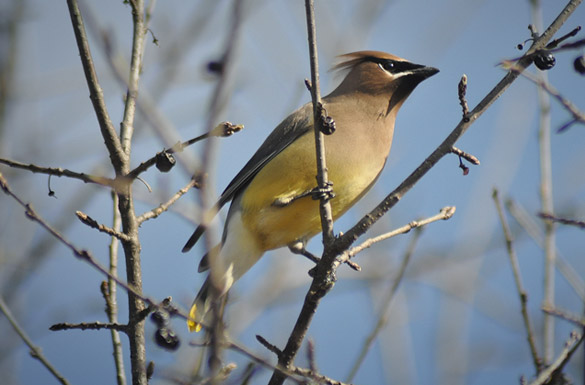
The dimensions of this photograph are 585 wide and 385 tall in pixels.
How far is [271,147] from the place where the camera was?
4.67 meters

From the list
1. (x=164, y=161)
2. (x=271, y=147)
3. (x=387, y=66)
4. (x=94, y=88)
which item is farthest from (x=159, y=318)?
(x=387, y=66)

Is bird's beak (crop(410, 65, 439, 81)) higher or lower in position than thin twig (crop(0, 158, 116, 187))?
higher

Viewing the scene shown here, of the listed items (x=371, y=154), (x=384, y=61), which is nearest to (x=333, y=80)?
(x=384, y=61)

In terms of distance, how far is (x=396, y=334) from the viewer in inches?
231

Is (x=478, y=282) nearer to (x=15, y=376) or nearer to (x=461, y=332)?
(x=461, y=332)

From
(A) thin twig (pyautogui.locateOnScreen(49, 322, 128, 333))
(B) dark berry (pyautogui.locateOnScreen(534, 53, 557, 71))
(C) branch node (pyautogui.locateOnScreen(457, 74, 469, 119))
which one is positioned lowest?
(A) thin twig (pyautogui.locateOnScreen(49, 322, 128, 333))

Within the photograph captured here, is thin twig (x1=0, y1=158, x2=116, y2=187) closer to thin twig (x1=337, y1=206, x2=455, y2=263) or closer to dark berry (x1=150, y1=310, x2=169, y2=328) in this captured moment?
dark berry (x1=150, y1=310, x2=169, y2=328)

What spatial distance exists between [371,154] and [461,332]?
2.44 meters

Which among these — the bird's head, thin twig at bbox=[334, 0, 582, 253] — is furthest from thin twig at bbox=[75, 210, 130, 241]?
the bird's head

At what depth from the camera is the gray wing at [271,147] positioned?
4559 mm

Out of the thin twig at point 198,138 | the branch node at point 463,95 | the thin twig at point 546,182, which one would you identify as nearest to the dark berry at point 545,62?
the branch node at point 463,95

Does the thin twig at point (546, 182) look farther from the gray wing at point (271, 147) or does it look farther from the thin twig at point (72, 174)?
the thin twig at point (72, 174)

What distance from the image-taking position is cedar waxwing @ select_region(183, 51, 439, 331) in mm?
4203

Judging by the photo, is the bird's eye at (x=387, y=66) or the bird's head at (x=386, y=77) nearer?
the bird's head at (x=386, y=77)
